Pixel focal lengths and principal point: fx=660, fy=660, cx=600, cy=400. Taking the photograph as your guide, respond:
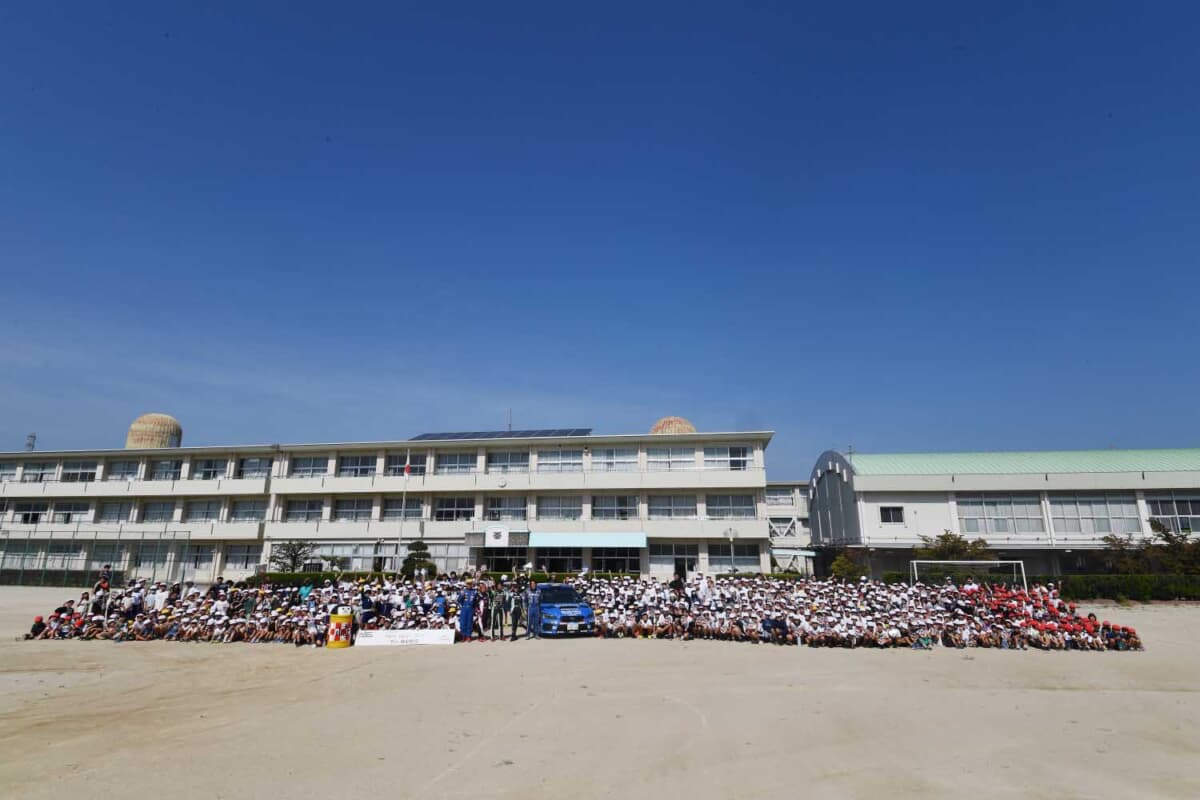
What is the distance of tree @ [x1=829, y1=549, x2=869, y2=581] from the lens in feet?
115

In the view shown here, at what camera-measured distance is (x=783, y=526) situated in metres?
59.2

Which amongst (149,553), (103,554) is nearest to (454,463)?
(149,553)

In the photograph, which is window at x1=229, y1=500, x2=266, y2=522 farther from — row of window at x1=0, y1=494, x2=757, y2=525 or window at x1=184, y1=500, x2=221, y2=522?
window at x1=184, y1=500, x2=221, y2=522

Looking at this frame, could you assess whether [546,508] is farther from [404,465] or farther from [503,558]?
[404,465]

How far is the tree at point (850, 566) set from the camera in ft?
115

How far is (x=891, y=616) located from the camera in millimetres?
18750

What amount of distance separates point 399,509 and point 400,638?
27.7 meters

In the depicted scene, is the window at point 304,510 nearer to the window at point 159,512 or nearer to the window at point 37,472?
the window at point 159,512

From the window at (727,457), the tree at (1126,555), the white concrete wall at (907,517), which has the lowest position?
the tree at (1126,555)

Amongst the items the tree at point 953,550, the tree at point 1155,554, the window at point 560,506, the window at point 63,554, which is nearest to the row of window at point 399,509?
the window at point 560,506

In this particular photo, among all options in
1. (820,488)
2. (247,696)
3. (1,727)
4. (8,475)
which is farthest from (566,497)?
(8,475)

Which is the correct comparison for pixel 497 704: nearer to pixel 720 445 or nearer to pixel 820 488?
pixel 720 445

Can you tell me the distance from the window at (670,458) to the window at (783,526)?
696 inches

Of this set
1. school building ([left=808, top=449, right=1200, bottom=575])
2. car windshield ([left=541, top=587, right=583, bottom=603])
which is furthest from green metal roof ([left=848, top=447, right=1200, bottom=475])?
car windshield ([left=541, top=587, right=583, bottom=603])
